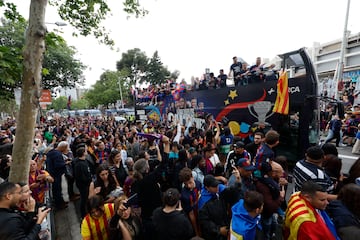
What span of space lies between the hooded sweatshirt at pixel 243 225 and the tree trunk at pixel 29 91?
96.4 inches

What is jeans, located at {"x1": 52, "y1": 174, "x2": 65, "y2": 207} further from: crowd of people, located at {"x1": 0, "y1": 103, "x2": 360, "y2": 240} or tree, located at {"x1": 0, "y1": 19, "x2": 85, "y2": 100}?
tree, located at {"x1": 0, "y1": 19, "x2": 85, "y2": 100}

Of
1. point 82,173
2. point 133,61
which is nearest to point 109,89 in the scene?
point 133,61

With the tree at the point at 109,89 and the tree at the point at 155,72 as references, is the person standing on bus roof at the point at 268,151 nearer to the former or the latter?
the tree at the point at 109,89

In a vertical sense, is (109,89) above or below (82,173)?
above

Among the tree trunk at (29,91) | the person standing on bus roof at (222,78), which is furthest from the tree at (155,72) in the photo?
the tree trunk at (29,91)

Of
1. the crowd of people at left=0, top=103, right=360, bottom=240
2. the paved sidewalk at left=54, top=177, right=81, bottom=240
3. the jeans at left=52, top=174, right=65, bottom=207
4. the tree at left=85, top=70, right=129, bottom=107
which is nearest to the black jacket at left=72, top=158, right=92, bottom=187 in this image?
the crowd of people at left=0, top=103, right=360, bottom=240

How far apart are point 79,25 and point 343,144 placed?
454 inches

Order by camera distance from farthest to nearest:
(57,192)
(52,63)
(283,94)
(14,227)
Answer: (52,63)
(283,94)
(57,192)
(14,227)

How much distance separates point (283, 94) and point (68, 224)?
19.9 feet

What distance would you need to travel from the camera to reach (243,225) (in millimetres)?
2180

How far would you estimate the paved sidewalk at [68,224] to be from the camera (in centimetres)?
391

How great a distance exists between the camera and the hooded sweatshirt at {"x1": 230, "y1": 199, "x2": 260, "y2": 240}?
2.16 meters

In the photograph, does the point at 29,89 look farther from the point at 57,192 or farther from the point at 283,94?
the point at 283,94

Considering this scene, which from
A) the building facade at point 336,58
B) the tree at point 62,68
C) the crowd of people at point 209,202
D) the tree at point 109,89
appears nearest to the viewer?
the crowd of people at point 209,202
